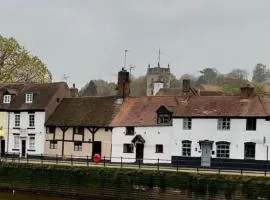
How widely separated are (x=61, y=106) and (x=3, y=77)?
1453 cm

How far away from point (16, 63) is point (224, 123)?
Result: 32262 mm

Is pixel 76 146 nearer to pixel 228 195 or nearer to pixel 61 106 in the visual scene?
pixel 61 106

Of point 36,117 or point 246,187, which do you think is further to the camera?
point 36,117

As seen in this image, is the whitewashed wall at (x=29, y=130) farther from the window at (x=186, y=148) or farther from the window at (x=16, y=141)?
the window at (x=186, y=148)

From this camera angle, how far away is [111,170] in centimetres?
4100

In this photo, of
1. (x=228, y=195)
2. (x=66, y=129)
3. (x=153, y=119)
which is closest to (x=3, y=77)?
(x=66, y=129)

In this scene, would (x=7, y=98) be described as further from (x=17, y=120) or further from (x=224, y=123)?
(x=224, y=123)

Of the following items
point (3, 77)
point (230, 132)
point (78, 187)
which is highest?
point (3, 77)

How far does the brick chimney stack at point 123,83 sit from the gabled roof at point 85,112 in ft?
2.99

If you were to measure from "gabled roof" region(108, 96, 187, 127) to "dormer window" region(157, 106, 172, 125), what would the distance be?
46 centimetres

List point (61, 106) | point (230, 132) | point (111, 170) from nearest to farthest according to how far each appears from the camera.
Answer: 1. point (111, 170)
2. point (230, 132)
3. point (61, 106)

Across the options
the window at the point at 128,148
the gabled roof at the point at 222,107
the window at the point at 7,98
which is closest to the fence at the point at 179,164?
the window at the point at 128,148

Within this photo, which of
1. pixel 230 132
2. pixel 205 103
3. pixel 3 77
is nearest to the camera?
pixel 230 132

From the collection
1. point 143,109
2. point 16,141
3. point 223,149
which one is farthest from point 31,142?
point 223,149
